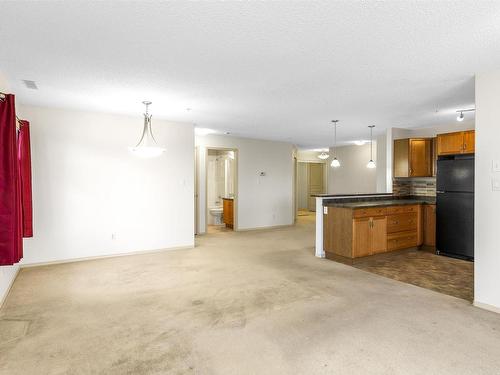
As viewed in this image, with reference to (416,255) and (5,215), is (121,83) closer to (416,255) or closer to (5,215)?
(5,215)

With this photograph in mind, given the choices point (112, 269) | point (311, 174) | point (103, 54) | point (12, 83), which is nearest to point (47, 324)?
point (112, 269)

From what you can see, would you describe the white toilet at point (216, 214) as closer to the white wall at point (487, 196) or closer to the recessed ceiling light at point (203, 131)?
the recessed ceiling light at point (203, 131)

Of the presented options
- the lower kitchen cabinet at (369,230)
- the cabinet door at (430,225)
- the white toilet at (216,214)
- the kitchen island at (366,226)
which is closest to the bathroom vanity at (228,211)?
the white toilet at (216,214)

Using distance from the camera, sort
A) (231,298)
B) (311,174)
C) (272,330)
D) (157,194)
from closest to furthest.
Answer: (272,330), (231,298), (157,194), (311,174)

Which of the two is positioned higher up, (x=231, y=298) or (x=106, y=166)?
(x=106, y=166)

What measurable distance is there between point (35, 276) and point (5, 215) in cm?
163

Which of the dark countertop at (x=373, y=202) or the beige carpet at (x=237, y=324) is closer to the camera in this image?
the beige carpet at (x=237, y=324)

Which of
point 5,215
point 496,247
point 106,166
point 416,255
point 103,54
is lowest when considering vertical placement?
point 416,255

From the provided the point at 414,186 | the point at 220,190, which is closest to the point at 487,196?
the point at 414,186

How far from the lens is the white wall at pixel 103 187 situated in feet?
15.2

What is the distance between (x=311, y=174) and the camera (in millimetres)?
12430

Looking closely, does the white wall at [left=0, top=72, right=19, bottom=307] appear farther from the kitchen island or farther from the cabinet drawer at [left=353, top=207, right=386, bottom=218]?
the cabinet drawer at [left=353, top=207, right=386, bottom=218]

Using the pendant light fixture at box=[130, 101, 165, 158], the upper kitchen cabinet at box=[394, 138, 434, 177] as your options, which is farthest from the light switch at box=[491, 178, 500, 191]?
the pendant light fixture at box=[130, 101, 165, 158]

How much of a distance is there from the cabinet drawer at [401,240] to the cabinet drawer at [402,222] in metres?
0.07
